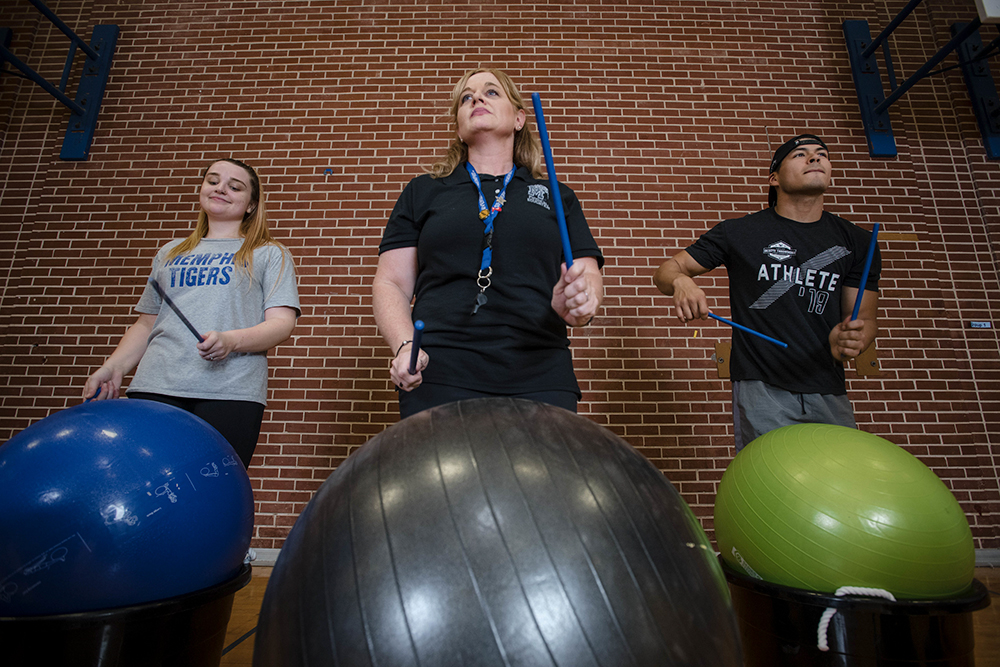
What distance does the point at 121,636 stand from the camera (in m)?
0.91

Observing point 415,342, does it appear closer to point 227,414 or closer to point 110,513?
point 110,513

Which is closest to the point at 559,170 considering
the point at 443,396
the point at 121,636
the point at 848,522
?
the point at 443,396

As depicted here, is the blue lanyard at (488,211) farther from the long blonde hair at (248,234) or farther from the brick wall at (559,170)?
the brick wall at (559,170)

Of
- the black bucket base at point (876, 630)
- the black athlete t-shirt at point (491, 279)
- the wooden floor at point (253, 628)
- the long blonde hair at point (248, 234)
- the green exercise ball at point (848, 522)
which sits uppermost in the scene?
the long blonde hair at point (248, 234)

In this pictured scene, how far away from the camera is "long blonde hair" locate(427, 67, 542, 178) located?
1.49 m

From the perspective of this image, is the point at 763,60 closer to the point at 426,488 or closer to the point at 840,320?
the point at 840,320

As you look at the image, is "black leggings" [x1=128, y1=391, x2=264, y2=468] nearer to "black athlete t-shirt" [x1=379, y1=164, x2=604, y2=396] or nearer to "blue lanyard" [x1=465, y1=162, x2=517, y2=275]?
"black athlete t-shirt" [x1=379, y1=164, x2=604, y2=396]

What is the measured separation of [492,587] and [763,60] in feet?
13.9

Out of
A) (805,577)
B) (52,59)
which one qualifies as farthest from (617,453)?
(52,59)

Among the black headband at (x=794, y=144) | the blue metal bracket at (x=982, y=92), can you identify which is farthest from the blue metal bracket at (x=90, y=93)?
the blue metal bracket at (x=982, y=92)

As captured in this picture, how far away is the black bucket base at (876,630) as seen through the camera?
1.01 m

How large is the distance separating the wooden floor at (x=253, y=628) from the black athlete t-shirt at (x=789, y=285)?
79 centimetres

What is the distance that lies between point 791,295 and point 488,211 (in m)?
1.08

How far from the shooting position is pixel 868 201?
3.43 m
